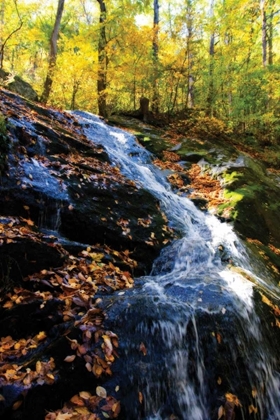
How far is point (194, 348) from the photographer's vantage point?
3.65 meters

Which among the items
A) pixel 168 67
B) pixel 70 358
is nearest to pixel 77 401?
pixel 70 358

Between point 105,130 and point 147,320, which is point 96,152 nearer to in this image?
point 105,130

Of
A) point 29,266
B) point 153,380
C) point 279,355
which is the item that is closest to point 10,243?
point 29,266

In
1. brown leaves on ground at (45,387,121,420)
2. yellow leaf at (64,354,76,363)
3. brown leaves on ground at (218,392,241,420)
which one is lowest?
brown leaves on ground at (218,392,241,420)

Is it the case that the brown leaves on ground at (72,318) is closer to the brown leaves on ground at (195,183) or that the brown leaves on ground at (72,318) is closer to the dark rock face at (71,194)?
the dark rock face at (71,194)

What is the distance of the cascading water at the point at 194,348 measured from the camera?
10.6ft

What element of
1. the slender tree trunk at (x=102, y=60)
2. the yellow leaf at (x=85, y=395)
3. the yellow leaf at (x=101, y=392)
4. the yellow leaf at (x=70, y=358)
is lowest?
the yellow leaf at (x=85, y=395)

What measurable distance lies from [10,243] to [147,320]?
6.56ft

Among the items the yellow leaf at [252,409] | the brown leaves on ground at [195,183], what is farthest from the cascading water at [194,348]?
the brown leaves on ground at [195,183]

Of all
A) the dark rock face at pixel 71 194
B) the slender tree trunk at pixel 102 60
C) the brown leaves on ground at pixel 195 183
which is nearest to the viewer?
the dark rock face at pixel 71 194

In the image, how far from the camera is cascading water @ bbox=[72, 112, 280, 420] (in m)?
3.25

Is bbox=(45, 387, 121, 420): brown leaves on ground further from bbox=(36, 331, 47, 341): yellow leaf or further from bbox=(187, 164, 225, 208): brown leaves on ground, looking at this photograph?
bbox=(187, 164, 225, 208): brown leaves on ground

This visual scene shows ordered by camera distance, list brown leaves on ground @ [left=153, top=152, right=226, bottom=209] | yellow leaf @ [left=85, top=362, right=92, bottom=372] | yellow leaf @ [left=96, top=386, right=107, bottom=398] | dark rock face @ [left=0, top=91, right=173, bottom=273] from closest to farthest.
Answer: yellow leaf @ [left=96, top=386, right=107, bottom=398] → yellow leaf @ [left=85, top=362, right=92, bottom=372] → dark rock face @ [left=0, top=91, right=173, bottom=273] → brown leaves on ground @ [left=153, top=152, right=226, bottom=209]

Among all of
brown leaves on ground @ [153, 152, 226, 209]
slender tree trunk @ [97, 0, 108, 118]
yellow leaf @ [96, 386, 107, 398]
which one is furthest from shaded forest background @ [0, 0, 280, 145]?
yellow leaf @ [96, 386, 107, 398]
